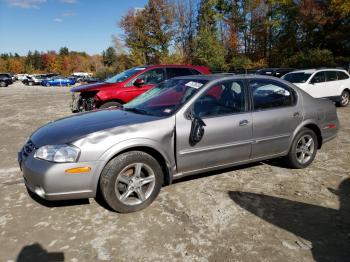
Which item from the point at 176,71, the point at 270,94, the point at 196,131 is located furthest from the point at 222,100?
the point at 176,71

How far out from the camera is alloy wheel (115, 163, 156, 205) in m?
3.90

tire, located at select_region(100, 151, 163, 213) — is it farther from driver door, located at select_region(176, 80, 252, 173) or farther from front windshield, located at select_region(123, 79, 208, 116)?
front windshield, located at select_region(123, 79, 208, 116)

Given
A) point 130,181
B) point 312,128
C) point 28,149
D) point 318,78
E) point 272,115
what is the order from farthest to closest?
point 318,78 → point 312,128 → point 272,115 → point 28,149 → point 130,181

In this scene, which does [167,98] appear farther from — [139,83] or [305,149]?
[139,83]

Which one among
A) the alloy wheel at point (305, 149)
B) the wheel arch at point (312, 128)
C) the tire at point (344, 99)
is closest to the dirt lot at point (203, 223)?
the alloy wheel at point (305, 149)

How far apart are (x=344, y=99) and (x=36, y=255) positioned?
41.9ft

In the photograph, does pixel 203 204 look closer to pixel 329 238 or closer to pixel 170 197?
pixel 170 197

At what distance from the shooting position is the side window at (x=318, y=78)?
12391 mm

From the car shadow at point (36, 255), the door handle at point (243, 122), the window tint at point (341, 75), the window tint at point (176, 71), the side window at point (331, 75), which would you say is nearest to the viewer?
the car shadow at point (36, 255)

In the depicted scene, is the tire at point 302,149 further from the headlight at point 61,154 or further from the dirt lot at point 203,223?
the headlight at point 61,154

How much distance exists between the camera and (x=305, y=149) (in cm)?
544

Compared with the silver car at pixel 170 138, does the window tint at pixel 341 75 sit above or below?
above

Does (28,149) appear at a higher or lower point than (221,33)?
lower

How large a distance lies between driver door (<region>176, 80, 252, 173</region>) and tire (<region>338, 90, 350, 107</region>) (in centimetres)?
974
